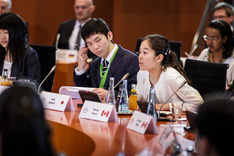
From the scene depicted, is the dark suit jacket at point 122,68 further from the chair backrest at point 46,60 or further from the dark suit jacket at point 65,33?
the dark suit jacket at point 65,33

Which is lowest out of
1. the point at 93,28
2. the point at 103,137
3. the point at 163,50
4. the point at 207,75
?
the point at 103,137

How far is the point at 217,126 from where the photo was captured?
1.00 meters

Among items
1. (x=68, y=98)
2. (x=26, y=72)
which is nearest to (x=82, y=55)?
(x=26, y=72)

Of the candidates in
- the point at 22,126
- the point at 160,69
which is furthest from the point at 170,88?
the point at 22,126

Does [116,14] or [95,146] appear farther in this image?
[116,14]

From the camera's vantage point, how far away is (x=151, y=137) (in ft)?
6.49

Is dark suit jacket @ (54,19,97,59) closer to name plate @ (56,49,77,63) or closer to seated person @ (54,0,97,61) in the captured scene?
seated person @ (54,0,97,61)

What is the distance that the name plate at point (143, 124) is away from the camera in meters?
2.01

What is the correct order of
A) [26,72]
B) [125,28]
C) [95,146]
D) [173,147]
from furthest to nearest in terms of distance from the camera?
[125,28] < [26,72] < [95,146] < [173,147]

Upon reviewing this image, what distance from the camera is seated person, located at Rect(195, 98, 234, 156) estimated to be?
1.00 metres

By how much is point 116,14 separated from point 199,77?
12.2ft

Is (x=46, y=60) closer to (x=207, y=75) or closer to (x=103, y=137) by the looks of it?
(x=207, y=75)

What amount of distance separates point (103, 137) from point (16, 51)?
210 centimetres

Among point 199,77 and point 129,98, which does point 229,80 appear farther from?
point 129,98
